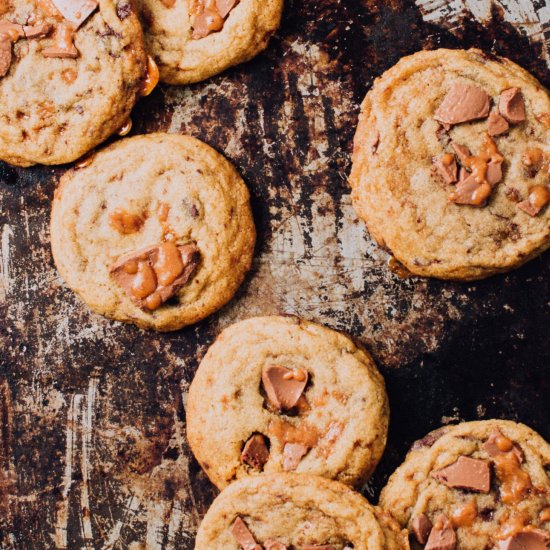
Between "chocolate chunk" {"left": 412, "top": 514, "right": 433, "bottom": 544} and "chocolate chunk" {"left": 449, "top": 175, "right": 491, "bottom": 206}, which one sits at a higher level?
"chocolate chunk" {"left": 449, "top": 175, "right": 491, "bottom": 206}

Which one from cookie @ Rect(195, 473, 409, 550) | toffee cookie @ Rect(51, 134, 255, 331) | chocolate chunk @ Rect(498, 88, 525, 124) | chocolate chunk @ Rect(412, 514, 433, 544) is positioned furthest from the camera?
toffee cookie @ Rect(51, 134, 255, 331)

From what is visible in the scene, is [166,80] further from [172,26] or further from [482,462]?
[482,462]

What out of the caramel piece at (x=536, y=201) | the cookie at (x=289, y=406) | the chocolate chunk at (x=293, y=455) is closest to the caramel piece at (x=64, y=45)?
the cookie at (x=289, y=406)

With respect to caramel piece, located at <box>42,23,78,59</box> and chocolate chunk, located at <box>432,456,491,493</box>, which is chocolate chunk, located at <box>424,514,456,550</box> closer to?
chocolate chunk, located at <box>432,456,491,493</box>

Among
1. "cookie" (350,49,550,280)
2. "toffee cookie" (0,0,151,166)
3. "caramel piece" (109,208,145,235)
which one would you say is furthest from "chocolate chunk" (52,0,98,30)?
"cookie" (350,49,550,280)

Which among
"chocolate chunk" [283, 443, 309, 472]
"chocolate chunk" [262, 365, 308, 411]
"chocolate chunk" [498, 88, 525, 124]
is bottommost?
"chocolate chunk" [283, 443, 309, 472]

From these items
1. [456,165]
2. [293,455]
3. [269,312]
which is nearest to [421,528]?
[293,455]

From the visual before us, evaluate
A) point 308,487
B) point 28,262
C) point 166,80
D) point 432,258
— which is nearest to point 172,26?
point 166,80
